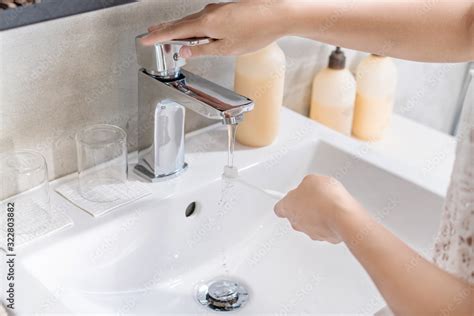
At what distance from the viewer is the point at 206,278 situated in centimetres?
104

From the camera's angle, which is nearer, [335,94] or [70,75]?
[70,75]

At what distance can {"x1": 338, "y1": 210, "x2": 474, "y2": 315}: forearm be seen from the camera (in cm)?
65

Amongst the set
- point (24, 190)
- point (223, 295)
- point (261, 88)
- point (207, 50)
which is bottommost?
point (223, 295)

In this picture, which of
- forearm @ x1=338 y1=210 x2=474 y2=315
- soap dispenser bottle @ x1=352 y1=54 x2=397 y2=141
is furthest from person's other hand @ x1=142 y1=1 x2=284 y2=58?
soap dispenser bottle @ x1=352 y1=54 x2=397 y2=141

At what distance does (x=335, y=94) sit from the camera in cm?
128

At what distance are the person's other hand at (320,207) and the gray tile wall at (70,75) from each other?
324mm

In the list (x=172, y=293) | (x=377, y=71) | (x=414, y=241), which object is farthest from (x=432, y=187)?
(x=172, y=293)

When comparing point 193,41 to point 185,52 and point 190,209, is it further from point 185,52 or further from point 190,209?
point 190,209

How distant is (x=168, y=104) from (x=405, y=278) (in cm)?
44

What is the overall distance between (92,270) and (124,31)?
327mm

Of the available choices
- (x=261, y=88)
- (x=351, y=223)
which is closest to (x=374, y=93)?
(x=261, y=88)

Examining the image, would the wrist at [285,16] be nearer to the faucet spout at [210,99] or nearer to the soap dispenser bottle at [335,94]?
the faucet spout at [210,99]

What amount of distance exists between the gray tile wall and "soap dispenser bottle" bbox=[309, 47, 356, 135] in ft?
0.74

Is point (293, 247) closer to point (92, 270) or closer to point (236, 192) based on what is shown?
point (236, 192)
